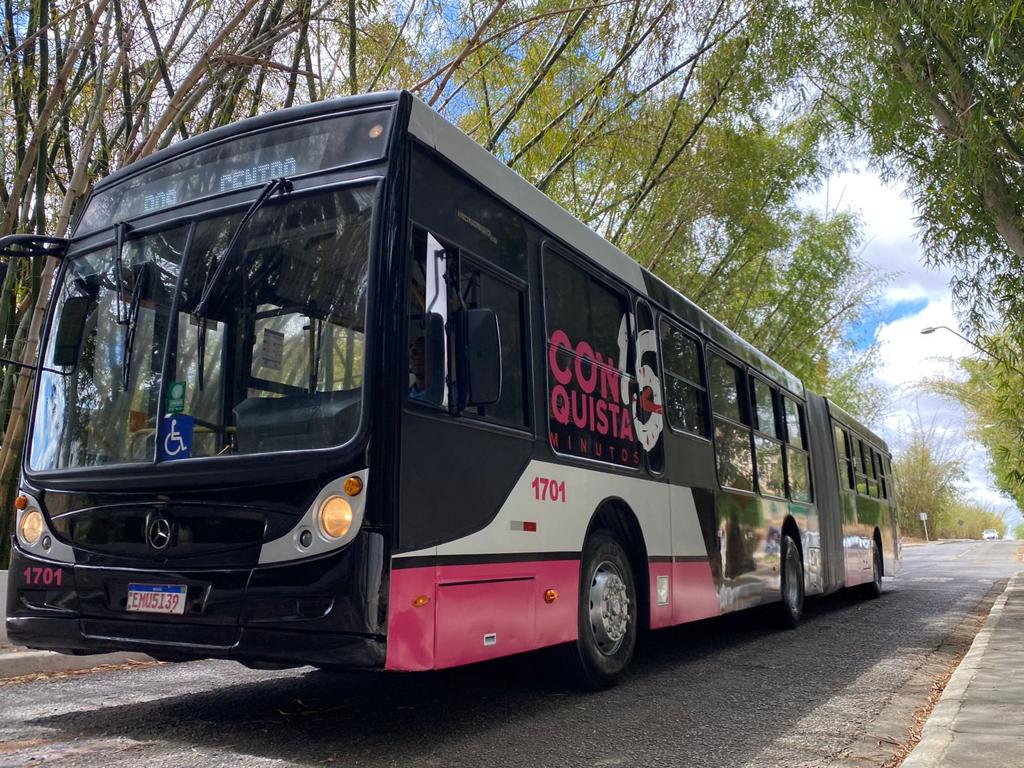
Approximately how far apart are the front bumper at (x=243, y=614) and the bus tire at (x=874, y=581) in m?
12.2

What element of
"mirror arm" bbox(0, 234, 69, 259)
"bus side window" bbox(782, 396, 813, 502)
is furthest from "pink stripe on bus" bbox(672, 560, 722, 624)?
"mirror arm" bbox(0, 234, 69, 259)

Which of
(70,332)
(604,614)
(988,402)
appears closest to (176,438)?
(70,332)

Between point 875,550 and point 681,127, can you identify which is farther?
point 875,550

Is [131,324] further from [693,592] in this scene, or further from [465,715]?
[693,592]

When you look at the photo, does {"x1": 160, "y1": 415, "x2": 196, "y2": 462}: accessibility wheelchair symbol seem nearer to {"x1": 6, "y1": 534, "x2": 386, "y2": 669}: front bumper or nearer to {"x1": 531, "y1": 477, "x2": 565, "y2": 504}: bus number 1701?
{"x1": 6, "y1": 534, "x2": 386, "y2": 669}: front bumper

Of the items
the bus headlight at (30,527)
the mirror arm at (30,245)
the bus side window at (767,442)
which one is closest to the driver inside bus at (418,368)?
the bus headlight at (30,527)

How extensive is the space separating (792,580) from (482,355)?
675 cm

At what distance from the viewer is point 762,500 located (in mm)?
8883

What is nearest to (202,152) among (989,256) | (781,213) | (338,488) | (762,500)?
(338,488)

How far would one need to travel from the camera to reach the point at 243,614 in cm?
388

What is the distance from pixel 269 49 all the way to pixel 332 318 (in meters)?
5.79

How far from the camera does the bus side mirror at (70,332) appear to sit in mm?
4840

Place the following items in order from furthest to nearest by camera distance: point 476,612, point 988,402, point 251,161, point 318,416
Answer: point 988,402 → point 251,161 → point 476,612 → point 318,416

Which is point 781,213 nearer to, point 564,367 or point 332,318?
point 564,367
